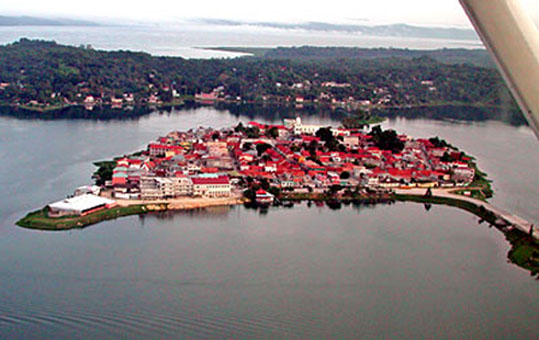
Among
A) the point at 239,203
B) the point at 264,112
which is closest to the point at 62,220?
the point at 239,203

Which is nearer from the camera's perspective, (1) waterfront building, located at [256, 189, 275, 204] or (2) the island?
(2) the island

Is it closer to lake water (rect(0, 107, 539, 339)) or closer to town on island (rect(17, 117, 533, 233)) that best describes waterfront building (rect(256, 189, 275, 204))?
town on island (rect(17, 117, 533, 233))

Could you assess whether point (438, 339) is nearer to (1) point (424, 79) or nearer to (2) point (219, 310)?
(2) point (219, 310)

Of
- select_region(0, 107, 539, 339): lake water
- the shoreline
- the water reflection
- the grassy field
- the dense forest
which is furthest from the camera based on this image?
the dense forest

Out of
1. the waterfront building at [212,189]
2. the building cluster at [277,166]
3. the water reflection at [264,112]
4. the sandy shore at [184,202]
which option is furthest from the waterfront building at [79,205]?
the water reflection at [264,112]

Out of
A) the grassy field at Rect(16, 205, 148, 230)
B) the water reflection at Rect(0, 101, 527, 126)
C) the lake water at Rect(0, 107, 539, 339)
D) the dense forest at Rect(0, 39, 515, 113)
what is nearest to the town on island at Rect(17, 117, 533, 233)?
the grassy field at Rect(16, 205, 148, 230)

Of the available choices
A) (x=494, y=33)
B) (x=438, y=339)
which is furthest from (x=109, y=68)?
(x=494, y=33)

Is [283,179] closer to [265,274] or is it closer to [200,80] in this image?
[265,274]

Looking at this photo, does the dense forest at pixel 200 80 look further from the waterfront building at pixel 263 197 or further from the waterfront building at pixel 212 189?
the waterfront building at pixel 212 189
